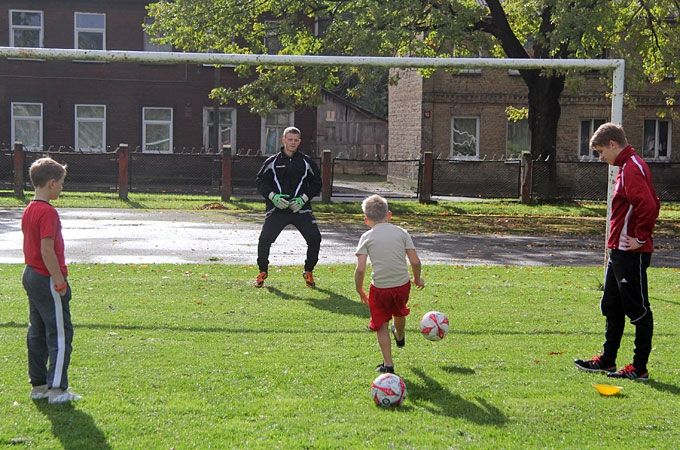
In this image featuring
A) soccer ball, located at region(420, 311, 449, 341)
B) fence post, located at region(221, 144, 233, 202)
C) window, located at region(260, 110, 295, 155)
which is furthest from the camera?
window, located at region(260, 110, 295, 155)

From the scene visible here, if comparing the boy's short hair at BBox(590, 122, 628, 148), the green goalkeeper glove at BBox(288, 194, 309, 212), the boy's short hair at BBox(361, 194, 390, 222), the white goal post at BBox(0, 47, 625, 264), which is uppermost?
the white goal post at BBox(0, 47, 625, 264)

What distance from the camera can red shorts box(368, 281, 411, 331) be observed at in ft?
23.7

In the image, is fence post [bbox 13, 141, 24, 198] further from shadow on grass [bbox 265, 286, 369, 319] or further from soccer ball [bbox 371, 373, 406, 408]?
soccer ball [bbox 371, 373, 406, 408]

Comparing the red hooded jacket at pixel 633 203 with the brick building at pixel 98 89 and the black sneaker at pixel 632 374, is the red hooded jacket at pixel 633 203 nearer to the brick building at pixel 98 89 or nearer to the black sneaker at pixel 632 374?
the black sneaker at pixel 632 374

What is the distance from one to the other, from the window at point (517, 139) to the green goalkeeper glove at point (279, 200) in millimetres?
27511

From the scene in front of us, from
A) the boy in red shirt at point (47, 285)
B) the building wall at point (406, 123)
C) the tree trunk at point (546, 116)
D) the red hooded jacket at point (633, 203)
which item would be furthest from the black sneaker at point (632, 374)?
the building wall at point (406, 123)

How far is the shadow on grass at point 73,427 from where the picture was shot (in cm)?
559

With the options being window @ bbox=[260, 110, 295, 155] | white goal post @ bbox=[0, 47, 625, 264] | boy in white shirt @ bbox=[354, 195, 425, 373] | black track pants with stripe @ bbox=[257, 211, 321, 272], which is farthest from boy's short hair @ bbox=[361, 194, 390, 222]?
window @ bbox=[260, 110, 295, 155]

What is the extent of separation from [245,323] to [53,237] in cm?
353

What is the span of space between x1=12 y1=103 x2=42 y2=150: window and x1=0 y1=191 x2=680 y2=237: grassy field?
8580mm

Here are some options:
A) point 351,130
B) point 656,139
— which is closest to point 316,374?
point 656,139

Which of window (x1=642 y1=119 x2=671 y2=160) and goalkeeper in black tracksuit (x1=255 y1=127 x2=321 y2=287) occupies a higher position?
window (x1=642 y1=119 x2=671 y2=160)

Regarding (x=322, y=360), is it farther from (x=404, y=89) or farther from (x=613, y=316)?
(x=404, y=89)

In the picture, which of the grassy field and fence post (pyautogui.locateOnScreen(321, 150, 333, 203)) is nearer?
the grassy field
